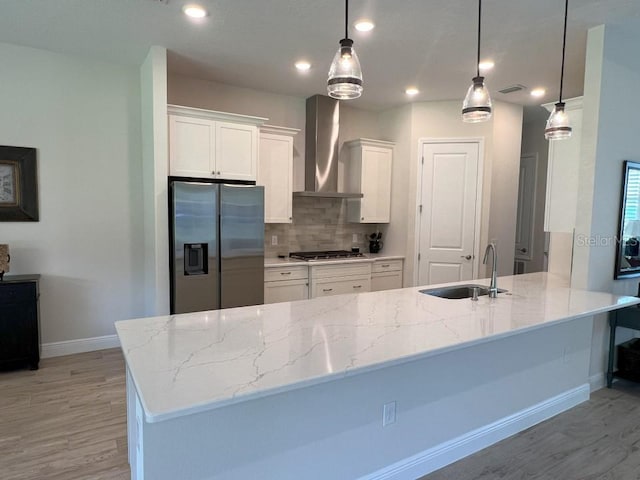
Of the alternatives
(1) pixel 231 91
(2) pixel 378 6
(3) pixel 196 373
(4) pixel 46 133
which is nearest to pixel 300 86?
(1) pixel 231 91

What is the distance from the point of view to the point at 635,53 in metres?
3.17

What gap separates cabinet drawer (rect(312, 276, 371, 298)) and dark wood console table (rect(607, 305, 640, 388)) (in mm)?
2471

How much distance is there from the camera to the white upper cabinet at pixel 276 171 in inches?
177

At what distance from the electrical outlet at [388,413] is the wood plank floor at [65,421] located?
1437 millimetres

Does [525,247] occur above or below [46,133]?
below

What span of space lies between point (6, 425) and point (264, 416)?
214cm

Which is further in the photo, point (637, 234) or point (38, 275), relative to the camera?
point (38, 275)

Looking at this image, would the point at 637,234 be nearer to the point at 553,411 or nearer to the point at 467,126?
the point at 553,411

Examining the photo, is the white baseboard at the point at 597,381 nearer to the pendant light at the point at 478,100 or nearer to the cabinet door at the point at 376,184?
the pendant light at the point at 478,100

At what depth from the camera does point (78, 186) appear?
3.86m

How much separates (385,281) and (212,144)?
8.93 ft

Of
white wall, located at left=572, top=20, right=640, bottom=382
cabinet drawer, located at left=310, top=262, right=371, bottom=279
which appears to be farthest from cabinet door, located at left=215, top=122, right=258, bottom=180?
white wall, located at left=572, top=20, right=640, bottom=382

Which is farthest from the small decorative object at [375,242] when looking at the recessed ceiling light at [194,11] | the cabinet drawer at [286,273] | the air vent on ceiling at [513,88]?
the recessed ceiling light at [194,11]

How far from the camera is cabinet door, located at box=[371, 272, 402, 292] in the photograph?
16.6 ft
